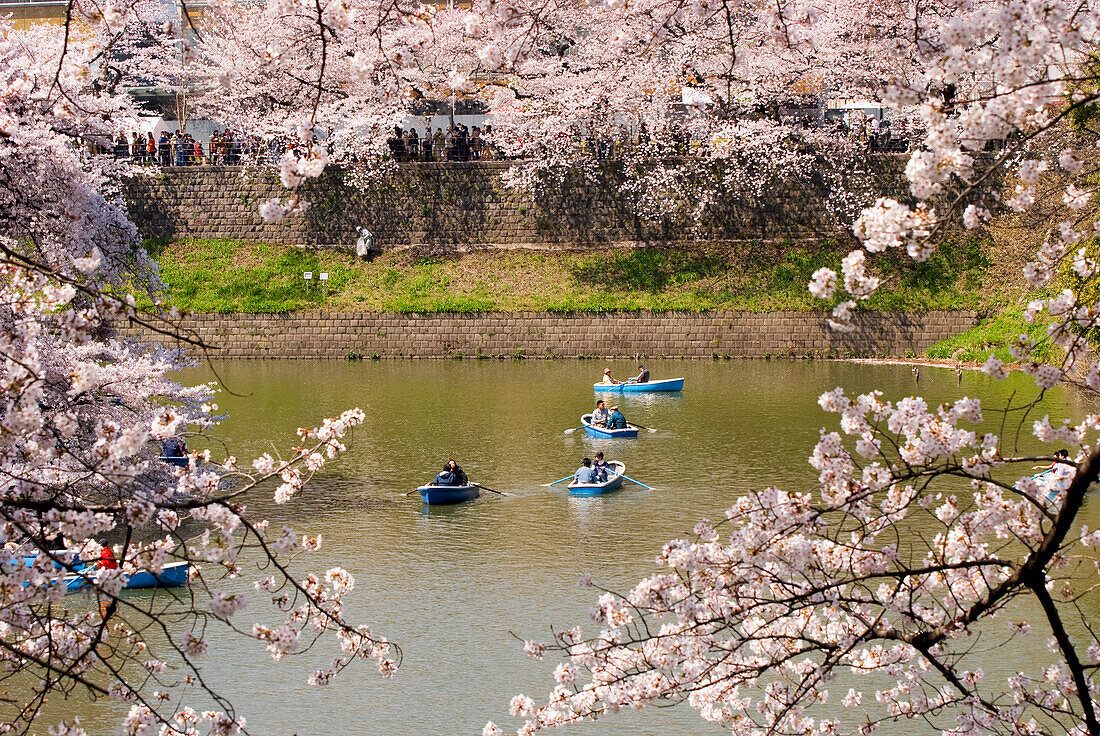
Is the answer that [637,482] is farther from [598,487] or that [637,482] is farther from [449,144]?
[449,144]

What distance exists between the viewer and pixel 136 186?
27203 mm

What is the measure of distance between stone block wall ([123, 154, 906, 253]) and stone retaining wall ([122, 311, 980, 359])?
8.68ft

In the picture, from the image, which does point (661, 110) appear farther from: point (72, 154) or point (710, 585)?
point (710, 585)

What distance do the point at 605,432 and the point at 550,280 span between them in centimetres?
932

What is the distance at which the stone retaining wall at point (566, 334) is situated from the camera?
23.4 meters

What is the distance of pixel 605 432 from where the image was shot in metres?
16.1

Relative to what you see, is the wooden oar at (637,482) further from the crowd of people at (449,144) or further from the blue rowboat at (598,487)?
the crowd of people at (449,144)

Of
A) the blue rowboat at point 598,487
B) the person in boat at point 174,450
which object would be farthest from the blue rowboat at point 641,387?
the person in boat at point 174,450

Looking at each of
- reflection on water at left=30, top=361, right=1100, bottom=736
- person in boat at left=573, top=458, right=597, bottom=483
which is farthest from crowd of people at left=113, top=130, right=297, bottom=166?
person in boat at left=573, top=458, right=597, bottom=483

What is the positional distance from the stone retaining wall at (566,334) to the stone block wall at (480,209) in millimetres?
2646

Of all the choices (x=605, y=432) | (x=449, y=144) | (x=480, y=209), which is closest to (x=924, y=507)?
(x=605, y=432)

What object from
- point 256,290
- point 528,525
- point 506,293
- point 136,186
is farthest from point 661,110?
point 528,525

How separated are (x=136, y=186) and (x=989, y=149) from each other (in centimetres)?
1910

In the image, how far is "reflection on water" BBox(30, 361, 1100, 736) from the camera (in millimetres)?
7930
